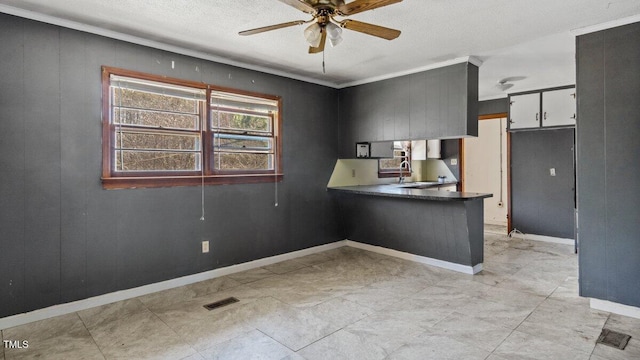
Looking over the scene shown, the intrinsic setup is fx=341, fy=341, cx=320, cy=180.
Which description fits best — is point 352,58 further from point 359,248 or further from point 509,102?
point 509,102

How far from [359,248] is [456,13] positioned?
129 inches

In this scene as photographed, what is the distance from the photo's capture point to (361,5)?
2.00 meters

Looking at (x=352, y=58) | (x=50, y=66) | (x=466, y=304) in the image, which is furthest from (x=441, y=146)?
(x=50, y=66)

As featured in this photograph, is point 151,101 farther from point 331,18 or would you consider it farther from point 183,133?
point 331,18

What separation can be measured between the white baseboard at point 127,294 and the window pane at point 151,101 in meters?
1.70

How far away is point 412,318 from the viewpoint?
8.84ft

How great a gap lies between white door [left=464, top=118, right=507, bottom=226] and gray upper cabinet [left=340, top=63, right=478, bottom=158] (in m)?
2.69

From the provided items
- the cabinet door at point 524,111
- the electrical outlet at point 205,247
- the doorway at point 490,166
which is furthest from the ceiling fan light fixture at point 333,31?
the doorway at point 490,166

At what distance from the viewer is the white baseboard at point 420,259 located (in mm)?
3797

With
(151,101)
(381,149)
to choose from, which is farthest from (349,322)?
(381,149)

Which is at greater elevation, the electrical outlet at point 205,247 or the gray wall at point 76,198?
the gray wall at point 76,198

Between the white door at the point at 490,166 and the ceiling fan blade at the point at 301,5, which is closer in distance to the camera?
the ceiling fan blade at the point at 301,5

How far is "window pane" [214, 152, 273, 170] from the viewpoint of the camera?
12.4 ft

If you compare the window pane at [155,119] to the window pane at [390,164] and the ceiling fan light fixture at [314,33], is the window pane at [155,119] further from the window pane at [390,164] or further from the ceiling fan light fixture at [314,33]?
the window pane at [390,164]
